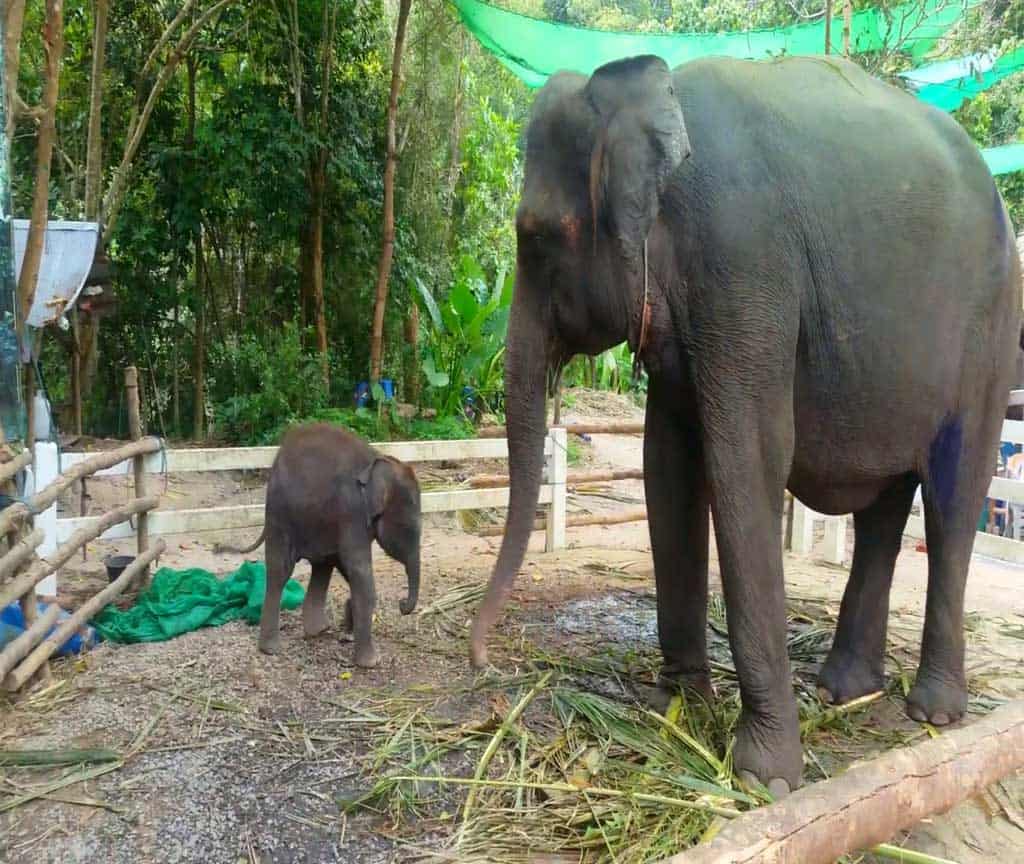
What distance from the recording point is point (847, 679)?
386 cm

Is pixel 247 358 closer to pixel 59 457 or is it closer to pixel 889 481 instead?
pixel 59 457

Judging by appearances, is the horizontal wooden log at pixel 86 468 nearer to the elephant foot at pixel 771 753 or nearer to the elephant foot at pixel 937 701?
the elephant foot at pixel 771 753

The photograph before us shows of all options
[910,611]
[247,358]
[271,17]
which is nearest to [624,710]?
[910,611]

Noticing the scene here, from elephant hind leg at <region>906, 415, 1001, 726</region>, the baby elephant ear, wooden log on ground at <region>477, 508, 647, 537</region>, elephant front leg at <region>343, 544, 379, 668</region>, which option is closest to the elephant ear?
elephant hind leg at <region>906, 415, 1001, 726</region>

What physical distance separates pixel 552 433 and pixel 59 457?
3.40 m

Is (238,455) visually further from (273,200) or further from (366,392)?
(273,200)

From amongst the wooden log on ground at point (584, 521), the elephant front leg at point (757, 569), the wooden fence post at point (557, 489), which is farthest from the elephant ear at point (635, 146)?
the wooden log on ground at point (584, 521)

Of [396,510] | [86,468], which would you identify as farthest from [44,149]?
[396,510]

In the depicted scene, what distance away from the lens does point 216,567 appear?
21.2 ft

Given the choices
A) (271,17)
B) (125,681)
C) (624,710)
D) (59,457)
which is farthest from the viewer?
(271,17)

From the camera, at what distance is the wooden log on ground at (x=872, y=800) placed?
161 centimetres

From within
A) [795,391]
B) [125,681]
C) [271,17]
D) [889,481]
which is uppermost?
[271,17]

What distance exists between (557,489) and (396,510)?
9.12ft

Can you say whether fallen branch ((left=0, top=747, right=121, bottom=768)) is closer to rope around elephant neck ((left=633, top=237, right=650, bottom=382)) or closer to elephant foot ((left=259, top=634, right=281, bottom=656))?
elephant foot ((left=259, top=634, right=281, bottom=656))
